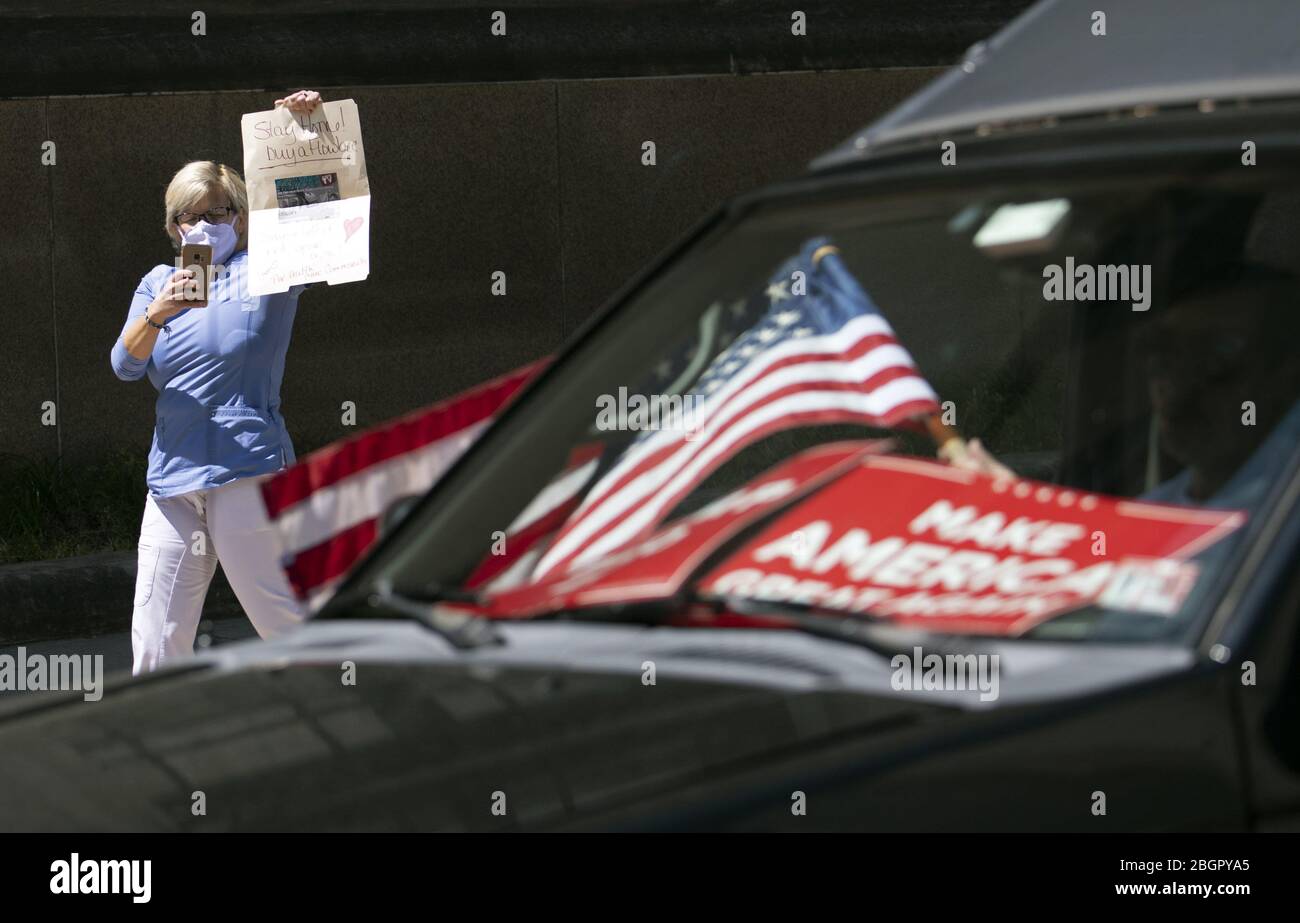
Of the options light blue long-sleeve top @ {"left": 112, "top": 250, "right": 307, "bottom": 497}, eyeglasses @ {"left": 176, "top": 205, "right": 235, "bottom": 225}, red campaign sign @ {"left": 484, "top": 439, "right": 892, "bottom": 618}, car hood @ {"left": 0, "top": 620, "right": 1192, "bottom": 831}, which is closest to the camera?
car hood @ {"left": 0, "top": 620, "right": 1192, "bottom": 831}

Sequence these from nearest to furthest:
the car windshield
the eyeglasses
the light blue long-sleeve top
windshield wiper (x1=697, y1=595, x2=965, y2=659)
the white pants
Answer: windshield wiper (x1=697, y1=595, x2=965, y2=659) < the car windshield < the white pants < the light blue long-sleeve top < the eyeglasses

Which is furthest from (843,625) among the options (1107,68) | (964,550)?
(1107,68)

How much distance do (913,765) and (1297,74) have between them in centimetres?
125

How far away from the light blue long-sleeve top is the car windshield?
2.75 meters

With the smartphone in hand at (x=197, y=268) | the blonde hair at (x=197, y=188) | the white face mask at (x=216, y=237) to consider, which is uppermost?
the blonde hair at (x=197, y=188)

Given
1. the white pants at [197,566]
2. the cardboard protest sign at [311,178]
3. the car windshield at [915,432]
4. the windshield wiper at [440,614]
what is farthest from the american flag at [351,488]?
the white pants at [197,566]

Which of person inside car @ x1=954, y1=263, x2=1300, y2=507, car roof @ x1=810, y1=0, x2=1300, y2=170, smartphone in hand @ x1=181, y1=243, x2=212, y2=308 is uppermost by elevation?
smartphone in hand @ x1=181, y1=243, x2=212, y2=308

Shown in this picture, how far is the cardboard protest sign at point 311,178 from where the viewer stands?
5523 mm

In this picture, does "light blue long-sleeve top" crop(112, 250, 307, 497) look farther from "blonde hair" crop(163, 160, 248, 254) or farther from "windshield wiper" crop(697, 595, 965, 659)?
"windshield wiper" crop(697, 595, 965, 659)

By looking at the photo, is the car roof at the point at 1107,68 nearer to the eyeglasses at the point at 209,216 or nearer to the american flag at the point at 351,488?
the american flag at the point at 351,488

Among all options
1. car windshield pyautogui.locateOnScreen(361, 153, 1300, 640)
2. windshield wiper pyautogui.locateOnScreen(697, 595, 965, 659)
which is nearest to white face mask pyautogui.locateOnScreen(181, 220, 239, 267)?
car windshield pyautogui.locateOnScreen(361, 153, 1300, 640)

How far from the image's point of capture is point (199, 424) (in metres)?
6.00

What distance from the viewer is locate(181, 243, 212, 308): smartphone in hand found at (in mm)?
5902
